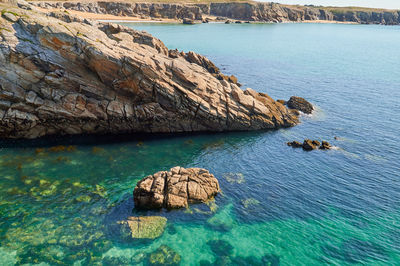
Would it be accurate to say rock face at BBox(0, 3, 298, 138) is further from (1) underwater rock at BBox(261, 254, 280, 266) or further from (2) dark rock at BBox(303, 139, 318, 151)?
(1) underwater rock at BBox(261, 254, 280, 266)

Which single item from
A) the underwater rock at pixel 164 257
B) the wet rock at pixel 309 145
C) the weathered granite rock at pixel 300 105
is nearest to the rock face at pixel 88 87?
the wet rock at pixel 309 145

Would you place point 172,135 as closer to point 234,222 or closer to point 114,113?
point 114,113

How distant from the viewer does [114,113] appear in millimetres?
49531

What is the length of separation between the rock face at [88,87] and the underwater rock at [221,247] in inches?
1064

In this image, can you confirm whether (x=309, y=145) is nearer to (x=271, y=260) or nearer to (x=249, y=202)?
(x=249, y=202)

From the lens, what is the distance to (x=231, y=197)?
120 feet

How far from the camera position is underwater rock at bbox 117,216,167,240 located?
2977cm

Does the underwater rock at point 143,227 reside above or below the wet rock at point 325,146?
below

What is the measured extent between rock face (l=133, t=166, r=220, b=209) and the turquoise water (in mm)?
1147

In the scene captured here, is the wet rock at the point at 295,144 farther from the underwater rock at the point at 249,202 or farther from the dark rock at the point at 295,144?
the underwater rock at the point at 249,202

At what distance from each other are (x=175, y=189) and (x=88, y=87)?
81.3 ft

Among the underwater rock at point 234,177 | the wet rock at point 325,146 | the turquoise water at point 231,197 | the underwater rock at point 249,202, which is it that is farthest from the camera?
the wet rock at point 325,146

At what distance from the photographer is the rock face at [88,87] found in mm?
45406

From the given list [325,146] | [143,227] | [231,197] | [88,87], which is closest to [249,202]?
[231,197]
